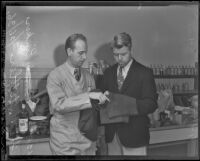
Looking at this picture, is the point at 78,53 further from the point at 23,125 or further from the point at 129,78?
the point at 23,125

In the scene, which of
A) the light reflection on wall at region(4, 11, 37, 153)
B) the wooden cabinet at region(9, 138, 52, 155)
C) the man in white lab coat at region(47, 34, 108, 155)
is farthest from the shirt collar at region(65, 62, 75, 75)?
the wooden cabinet at region(9, 138, 52, 155)

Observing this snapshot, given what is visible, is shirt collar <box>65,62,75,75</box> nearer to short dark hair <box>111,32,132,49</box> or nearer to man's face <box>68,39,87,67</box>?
man's face <box>68,39,87,67</box>

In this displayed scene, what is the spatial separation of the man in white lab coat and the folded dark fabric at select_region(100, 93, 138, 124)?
51mm

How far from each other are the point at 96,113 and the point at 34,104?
374 millimetres

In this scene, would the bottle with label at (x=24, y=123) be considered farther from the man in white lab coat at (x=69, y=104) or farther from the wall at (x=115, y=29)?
the wall at (x=115, y=29)

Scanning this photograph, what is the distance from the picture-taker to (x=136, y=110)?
152 cm

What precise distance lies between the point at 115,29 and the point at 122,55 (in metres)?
0.16

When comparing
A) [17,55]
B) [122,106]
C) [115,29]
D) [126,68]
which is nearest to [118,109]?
[122,106]

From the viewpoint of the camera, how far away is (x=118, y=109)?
5.00 feet

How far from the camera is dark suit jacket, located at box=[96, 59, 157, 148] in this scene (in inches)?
60.1

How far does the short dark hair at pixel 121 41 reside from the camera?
60.9 inches

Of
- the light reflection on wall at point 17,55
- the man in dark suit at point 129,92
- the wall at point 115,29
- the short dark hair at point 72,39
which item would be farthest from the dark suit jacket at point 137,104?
the light reflection on wall at point 17,55

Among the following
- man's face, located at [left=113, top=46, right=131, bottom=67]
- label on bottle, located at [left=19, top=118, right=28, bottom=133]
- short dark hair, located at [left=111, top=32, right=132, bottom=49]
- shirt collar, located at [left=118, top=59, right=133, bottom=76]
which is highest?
short dark hair, located at [left=111, top=32, right=132, bottom=49]

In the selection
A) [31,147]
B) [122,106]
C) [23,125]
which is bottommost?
[31,147]
